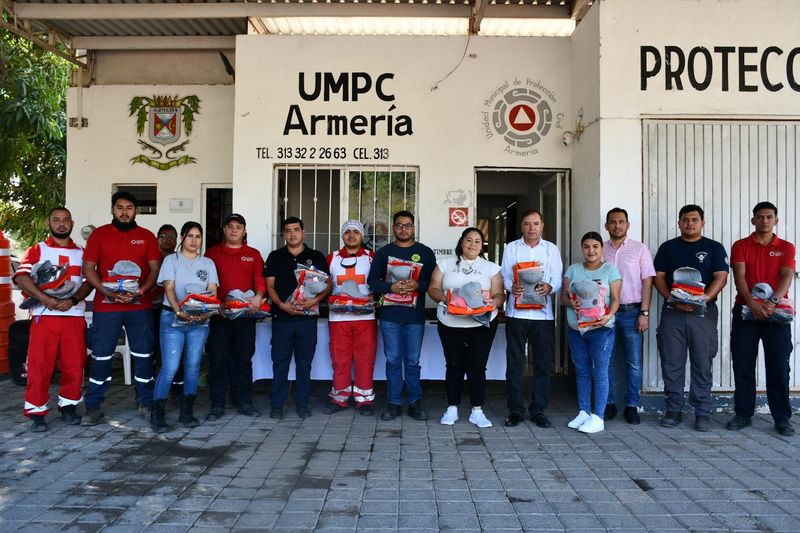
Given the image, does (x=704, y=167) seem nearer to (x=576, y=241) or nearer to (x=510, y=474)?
(x=576, y=241)

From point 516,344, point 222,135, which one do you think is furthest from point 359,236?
point 222,135

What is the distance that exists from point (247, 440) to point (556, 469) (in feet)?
7.83

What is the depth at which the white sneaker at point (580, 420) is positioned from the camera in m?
5.11

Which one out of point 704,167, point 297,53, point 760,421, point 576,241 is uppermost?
point 297,53

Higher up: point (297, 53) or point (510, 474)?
point (297, 53)

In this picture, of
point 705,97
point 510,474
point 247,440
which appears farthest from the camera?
point 705,97

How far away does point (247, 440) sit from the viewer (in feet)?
15.5

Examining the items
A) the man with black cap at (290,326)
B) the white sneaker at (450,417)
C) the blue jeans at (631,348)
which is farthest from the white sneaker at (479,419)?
the man with black cap at (290,326)

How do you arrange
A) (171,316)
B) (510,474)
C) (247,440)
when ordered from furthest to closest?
(171,316) → (247,440) → (510,474)

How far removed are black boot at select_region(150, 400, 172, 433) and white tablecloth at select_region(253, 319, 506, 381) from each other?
3.50ft

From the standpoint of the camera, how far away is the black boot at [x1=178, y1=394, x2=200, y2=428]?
5.13 m

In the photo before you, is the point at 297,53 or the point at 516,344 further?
the point at 297,53

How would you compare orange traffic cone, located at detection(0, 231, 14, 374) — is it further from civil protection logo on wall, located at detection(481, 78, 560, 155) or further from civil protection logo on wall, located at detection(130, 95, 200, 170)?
civil protection logo on wall, located at detection(481, 78, 560, 155)

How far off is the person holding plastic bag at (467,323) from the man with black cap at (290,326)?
1.13 meters
